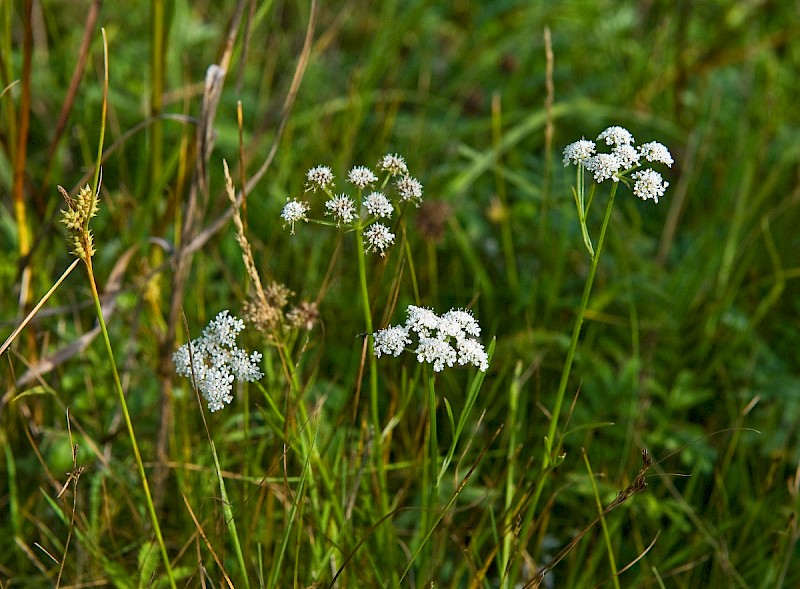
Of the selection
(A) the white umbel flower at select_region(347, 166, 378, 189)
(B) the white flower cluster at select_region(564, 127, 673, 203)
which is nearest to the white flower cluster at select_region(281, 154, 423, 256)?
(A) the white umbel flower at select_region(347, 166, 378, 189)

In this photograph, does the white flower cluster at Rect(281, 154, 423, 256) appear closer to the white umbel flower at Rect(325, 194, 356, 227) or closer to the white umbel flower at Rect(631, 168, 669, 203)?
→ the white umbel flower at Rect(325, 194, 356, 227)

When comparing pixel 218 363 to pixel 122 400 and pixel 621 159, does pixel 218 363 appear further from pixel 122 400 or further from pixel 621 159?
pixel 621 159

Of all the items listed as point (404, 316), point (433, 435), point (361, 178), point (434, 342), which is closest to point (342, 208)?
point (361, 178)

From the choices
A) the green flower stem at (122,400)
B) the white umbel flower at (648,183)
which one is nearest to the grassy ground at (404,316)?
the green flower stem at (122,400)

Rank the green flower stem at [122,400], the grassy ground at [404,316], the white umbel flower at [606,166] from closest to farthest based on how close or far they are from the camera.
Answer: the green flower stem at [122,400]
the white umbel flower at [606,166]
the grassy ground at [404,316]

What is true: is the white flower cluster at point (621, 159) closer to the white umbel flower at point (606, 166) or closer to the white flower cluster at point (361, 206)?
the white umbel flower at point (606, 166)

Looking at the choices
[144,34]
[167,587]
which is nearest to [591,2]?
[144,34]
